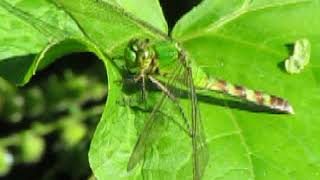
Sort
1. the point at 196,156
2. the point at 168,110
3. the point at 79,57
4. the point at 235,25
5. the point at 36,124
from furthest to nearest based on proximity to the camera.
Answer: the point at 79,57 → the point at 36,124 → the point at 235,25 → the point at 168,110 → the point at 196,156

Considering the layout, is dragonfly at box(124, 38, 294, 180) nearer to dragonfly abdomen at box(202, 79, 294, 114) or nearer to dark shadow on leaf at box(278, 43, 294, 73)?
dragonfly abdomen at box(202, 79, 294, 114)

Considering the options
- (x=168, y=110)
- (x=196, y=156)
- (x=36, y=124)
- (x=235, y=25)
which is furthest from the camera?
(x=36, y=124)

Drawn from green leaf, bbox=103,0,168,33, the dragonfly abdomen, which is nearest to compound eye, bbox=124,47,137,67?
green leaf, bbox=103,0,168,33

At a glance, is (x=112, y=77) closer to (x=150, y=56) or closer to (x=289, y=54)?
(x=150, y=56)

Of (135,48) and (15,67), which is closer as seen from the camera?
(15,67)

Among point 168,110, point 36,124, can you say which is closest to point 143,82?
point 168,110

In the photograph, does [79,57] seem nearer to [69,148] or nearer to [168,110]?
[69,148]

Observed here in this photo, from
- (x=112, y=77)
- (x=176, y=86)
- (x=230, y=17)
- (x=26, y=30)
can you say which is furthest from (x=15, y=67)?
(x=230, y=17)

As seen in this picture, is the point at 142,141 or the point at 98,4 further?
the point at 98,4
